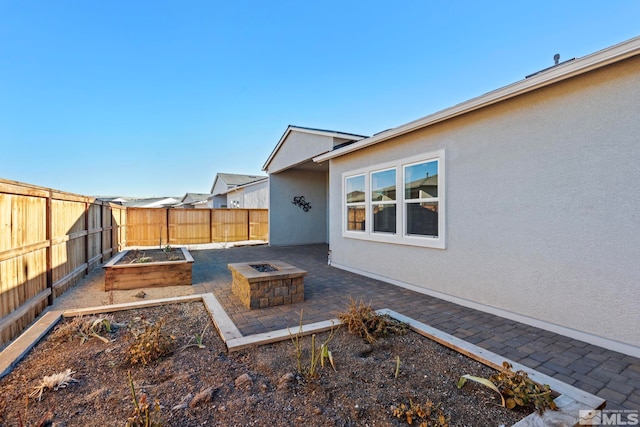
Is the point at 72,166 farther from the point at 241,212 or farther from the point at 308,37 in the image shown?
the point at 308,37

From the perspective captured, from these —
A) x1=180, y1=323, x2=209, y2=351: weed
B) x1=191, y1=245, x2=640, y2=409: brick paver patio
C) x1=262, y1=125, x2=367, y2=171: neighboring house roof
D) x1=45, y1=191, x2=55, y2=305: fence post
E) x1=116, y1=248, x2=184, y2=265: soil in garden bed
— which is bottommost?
x1=191, y1=245, x2=640, y2=409: brick paver patio

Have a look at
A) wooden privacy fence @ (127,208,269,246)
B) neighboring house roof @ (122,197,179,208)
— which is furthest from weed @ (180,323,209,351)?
neighboring house roof @ (122,197,179,208)

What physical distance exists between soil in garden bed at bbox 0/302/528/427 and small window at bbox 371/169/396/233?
3049mm

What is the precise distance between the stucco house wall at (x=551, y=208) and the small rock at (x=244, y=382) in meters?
3.49

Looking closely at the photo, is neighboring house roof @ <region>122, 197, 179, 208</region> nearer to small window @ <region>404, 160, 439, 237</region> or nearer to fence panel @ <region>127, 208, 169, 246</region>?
fence panel @ <region>127, 208, 169, 246</region>

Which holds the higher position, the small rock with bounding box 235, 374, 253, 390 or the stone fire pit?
the stone fire pit

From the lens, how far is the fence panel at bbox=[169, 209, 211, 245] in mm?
13234

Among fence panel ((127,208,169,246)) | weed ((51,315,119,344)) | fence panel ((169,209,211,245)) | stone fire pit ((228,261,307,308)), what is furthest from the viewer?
fence panel ((169,209,211,245))

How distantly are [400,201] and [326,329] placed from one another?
10.1ft

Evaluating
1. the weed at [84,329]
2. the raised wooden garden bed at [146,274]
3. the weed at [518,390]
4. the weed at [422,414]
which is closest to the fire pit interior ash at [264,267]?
the raised wooden garden bed at [146,274]

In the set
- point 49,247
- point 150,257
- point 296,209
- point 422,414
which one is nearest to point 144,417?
point 422,414

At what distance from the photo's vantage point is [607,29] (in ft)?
21.1

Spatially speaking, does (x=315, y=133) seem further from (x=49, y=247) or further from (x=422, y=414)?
(x=422, y=414)

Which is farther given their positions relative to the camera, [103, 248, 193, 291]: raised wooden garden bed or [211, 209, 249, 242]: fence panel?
[211, 209, 249, 242]: fence panel
